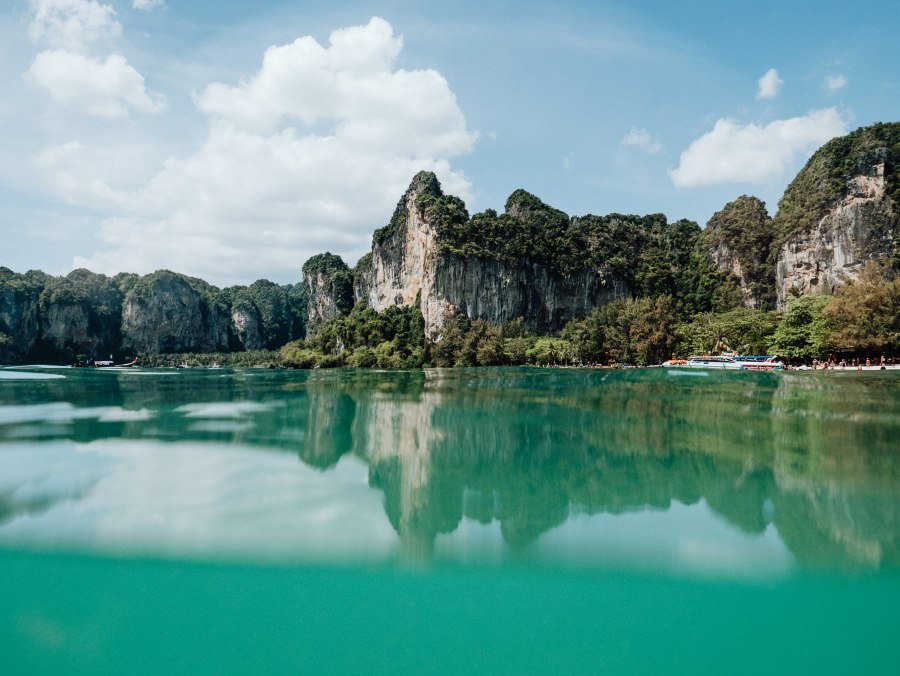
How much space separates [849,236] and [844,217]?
2295mm

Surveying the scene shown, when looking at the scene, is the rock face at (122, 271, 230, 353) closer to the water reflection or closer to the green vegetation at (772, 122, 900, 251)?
the water reflection

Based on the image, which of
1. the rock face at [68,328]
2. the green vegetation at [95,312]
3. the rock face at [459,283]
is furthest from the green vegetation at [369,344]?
the rock face at [68,328]

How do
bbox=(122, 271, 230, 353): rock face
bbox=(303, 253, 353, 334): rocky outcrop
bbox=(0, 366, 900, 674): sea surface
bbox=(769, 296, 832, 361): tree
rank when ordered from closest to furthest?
1. bbox=(0, 366, 900, 674): sea surface
2. bbox=(769, 296, 832, 361): tree
3. bbox=(303, 253, 353, 334): rocky outcrop
4. bbox=(122, 271, 230, 353): rock face

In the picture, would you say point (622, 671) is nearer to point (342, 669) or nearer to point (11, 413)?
point (342, 669)

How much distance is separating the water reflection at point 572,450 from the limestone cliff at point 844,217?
40.8 m

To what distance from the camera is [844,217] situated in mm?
61531

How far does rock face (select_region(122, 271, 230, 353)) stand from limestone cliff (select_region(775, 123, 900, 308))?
118m

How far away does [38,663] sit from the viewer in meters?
5.29

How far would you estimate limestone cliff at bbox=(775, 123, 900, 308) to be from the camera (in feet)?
196

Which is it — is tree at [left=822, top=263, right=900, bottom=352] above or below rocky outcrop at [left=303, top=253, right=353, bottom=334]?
below

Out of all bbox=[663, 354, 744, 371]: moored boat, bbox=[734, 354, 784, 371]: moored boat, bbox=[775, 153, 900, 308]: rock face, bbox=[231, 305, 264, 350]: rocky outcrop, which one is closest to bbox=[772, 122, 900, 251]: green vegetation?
bbox=[775, 153, 900, 308]: rock face

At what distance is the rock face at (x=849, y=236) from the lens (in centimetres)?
5941

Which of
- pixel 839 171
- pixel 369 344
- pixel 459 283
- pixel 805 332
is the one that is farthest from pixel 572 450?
pixel 369 344

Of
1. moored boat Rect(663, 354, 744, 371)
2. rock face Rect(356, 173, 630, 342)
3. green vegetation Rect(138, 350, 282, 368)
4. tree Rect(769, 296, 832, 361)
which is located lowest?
green vegetation Rect(138, 350, 282, 368)
